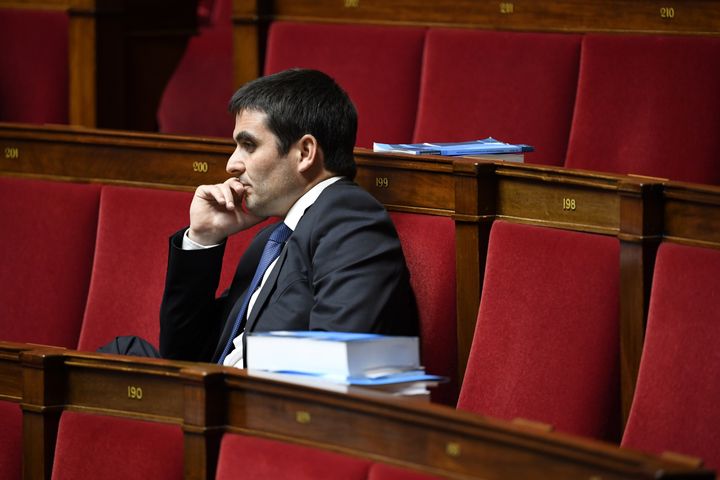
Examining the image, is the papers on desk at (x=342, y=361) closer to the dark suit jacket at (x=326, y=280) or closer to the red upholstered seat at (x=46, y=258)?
the dark suit jacket at (x=326, y=280)

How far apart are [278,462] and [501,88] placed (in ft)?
1.43

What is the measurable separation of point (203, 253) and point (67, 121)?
435 mm

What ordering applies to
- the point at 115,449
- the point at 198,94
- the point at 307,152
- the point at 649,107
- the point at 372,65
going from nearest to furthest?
1. the point at 115,449
2. the point at 307,152
3. the point at 649,107
4. the point at 372,65
5. the point at 198,94

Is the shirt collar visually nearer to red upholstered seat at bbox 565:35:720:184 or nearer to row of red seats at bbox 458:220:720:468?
row of red seats at bbox 458:220:720:468

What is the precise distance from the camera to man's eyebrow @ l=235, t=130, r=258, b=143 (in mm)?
712

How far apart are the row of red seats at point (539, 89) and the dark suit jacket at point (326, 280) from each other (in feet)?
0.69

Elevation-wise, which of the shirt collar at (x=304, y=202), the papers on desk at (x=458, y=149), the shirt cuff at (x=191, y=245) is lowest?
the shirt cuff at (x=191, y=245)

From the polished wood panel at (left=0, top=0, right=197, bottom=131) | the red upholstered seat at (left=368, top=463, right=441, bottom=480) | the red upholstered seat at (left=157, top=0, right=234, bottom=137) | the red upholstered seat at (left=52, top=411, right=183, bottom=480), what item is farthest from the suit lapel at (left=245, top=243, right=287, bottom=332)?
the red upholstered seat at (left=157, top=0, right=234, bottom=137)

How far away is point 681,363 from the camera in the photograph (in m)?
0.58

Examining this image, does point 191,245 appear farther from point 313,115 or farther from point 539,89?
point 539,89

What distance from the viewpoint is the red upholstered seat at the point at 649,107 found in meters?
0.82

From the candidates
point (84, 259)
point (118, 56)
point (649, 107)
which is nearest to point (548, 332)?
point (649, 107)

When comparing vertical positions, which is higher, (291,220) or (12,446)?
(291,220)

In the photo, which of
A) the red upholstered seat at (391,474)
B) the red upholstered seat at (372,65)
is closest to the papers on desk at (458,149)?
the red upholstered seat at (372,65)
